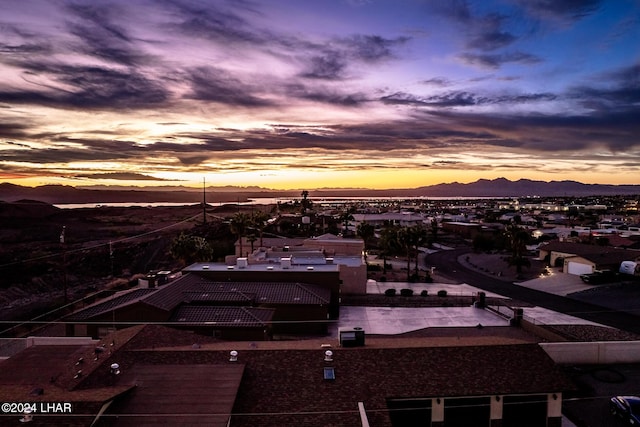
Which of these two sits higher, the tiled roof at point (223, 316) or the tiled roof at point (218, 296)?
the tiled roof at point (218, 296)

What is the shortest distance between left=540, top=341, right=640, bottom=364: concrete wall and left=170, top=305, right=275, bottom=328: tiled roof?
704 inches

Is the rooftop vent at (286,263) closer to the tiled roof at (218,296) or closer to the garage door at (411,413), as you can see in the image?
the tiled roof at (218,296)

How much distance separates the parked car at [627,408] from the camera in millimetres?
19031

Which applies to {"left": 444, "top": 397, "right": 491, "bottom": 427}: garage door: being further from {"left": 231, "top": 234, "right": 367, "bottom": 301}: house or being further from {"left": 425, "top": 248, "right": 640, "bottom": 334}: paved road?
{"left": 425, "top": 248, "right": 640, "bottom": 334}: paved road

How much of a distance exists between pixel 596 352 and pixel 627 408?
23.4 ft

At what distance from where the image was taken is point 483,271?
64500mm

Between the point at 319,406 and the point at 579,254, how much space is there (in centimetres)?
5492

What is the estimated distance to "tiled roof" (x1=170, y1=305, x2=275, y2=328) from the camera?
27880 millimetres

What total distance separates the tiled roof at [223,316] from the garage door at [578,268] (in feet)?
147

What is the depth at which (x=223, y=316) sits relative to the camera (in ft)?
95.3

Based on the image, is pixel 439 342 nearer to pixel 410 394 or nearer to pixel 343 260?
pixel 410 394

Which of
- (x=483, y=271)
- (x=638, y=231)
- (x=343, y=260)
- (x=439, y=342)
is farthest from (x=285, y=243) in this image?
(x=638, y=231)

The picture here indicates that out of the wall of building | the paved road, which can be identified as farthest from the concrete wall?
the wall of building

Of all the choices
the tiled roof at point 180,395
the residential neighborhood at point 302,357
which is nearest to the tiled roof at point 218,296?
the residential neighborhood at point 302,357
